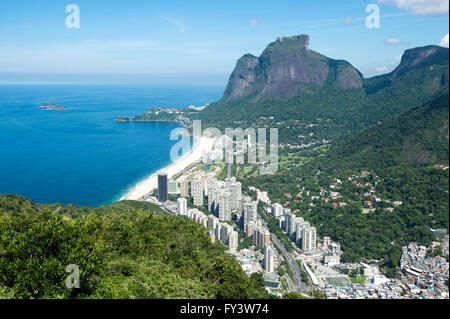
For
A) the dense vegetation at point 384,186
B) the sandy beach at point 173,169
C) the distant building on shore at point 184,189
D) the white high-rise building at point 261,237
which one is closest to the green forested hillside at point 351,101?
the sandy beach at point 173,169

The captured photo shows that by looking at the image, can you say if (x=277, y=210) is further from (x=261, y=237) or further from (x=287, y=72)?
(x=287, y=72)

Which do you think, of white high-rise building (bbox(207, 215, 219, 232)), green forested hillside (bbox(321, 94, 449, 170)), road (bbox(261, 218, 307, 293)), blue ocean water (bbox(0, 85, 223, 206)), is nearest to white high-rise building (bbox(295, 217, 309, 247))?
road (bbox(261, 218, 307, 293))

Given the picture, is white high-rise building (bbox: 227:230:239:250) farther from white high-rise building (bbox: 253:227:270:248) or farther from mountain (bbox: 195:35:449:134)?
mountain (bbox: 195:35:449:134)

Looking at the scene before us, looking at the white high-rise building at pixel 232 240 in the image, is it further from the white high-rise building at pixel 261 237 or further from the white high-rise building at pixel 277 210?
the white high-rise building at pixel 277 210

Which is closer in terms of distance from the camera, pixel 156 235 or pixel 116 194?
pixel 156 235

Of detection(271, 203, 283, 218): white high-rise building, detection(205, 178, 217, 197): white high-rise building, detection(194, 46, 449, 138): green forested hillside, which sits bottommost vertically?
detection(271, 203, 283, 218): white high-rise building

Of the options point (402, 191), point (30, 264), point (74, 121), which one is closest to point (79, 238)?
point (30, 264)
